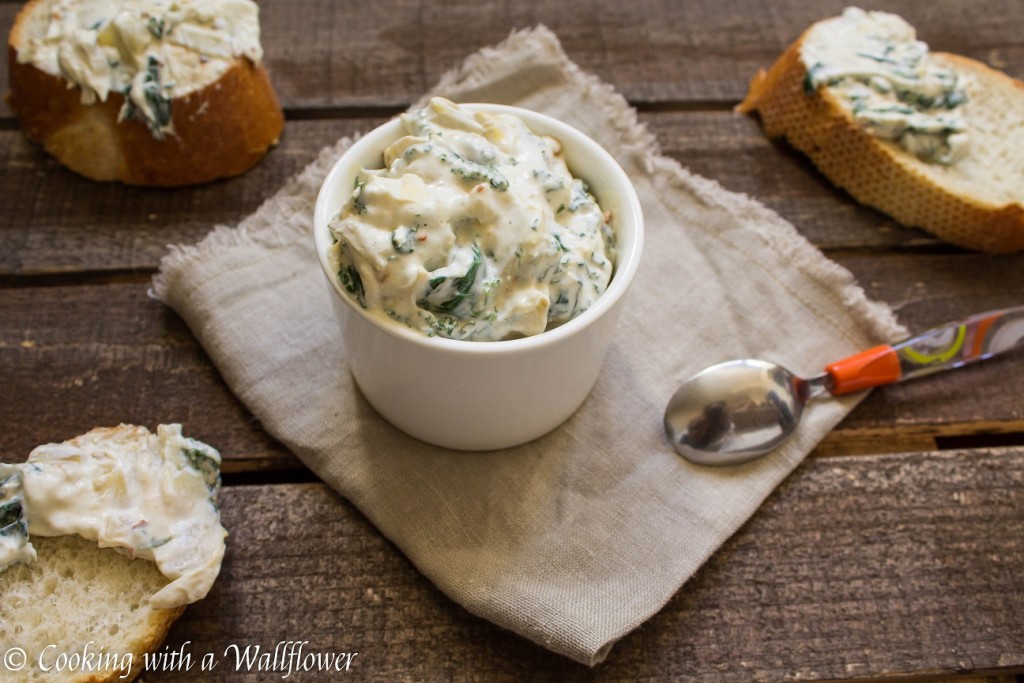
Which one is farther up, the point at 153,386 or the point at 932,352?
the point at 932,352

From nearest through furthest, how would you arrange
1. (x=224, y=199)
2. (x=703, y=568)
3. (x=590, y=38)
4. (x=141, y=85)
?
(x=703, y=568), (x=141, y=85), (x=224, y=199), (x=590, y=38)

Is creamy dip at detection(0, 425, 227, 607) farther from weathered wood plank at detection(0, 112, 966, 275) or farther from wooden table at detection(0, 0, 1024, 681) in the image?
weathered wood plank at detection(0, 112, 966, 275)

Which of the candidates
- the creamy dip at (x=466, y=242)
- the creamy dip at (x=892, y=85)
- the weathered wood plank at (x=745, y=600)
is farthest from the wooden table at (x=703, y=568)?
the creamy dip at (x=466, y=242)

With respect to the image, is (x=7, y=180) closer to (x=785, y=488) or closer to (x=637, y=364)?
(x=637, y=364)

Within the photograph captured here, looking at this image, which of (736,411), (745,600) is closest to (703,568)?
(745,600)

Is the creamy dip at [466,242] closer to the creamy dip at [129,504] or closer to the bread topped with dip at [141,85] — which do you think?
the creamy dip at [129,504]

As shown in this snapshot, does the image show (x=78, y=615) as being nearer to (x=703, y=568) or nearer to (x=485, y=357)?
(x=485, y=357)

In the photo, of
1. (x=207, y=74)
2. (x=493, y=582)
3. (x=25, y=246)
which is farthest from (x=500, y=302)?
(x=25, y=246)
